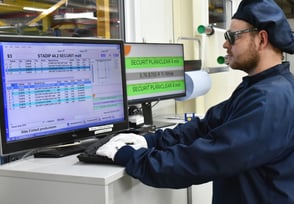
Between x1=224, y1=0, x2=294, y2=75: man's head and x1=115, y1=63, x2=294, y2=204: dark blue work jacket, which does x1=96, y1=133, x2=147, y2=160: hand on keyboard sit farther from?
x1=224, y1=0, x2=294, y2=75: man's head

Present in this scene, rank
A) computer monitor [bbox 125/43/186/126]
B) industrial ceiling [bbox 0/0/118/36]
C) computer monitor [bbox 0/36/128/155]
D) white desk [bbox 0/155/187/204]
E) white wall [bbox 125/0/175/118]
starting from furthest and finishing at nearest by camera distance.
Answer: white wall [bbox 125/0/175/118], computer monitor [bbox 125/43/186/126], industrial ceiling [bbox 0/0/118/36], computer monitor [bbox 0/36/128/155], white desk [bbox 0/155/187/204]

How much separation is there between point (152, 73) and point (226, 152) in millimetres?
1102

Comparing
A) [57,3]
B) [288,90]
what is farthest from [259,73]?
[57,3]

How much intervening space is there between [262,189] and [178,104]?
68.1 inches

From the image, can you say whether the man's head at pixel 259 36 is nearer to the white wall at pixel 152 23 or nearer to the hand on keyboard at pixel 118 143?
the hand on keyboard at pixel 118 143

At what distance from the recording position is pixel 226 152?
1.21 meters

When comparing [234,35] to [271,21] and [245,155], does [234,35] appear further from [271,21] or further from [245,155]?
[245,155]

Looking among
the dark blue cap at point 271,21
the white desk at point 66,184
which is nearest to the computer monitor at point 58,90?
the white desk at point 66,184

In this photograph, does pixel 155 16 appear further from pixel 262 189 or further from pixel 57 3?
pixel 262 189

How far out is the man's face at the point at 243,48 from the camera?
1.48 m

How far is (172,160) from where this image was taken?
1.25 meters

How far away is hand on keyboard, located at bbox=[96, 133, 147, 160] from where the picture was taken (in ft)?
4.38

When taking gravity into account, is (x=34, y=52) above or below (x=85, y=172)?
above

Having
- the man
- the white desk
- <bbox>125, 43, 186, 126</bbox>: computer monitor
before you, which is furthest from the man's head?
<bbox>125, 43, 186, 126</bbox>: computer monitor
